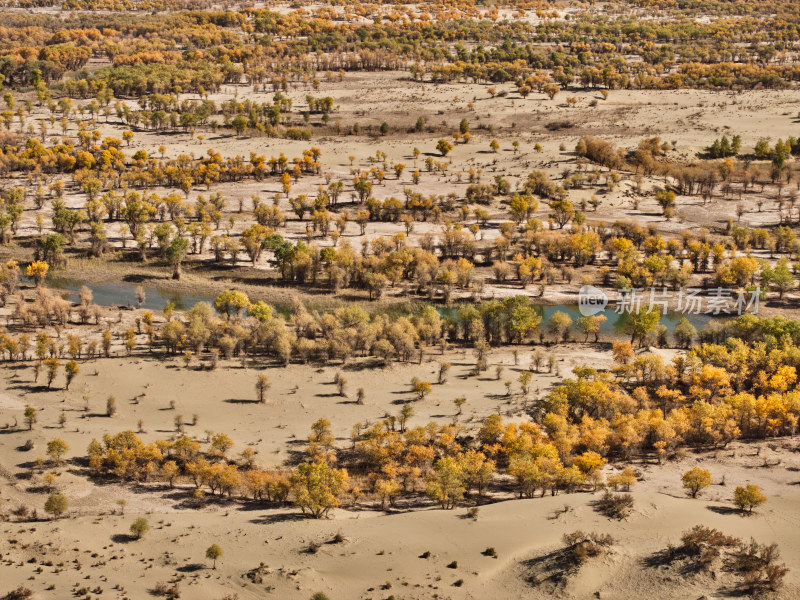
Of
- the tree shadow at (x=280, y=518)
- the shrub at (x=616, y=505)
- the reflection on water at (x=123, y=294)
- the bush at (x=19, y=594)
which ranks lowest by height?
the tree shadow at (x=280, y=518)

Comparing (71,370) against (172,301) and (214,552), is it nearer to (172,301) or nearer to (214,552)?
(172,301)

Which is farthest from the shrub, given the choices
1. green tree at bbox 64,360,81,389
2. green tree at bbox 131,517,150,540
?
green tree at bbox 64,360,81,389

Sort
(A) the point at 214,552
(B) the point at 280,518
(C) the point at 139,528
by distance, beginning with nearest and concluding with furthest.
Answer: (A) the point at 214,552, (C) the point at 139,528, (B) the point at 280,518

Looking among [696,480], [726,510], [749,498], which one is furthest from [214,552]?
[749,498]

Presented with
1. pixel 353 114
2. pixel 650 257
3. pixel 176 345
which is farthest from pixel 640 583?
pixel 353 114

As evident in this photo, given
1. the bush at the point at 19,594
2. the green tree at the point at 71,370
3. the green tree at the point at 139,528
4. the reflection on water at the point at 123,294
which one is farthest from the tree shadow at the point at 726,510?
the reflection on water at the point at 123,294

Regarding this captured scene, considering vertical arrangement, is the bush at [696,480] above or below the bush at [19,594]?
above

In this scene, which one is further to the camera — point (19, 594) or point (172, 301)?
point (172, 301)

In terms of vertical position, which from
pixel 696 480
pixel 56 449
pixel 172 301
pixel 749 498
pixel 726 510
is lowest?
pixel 726 510

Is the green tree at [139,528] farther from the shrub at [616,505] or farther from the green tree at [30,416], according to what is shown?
the shrub at [616,505]

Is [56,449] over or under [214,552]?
over

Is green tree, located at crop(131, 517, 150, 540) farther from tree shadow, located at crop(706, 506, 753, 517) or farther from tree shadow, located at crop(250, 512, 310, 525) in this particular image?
tree shadow, located at crop(706, 506, 753, 517)
